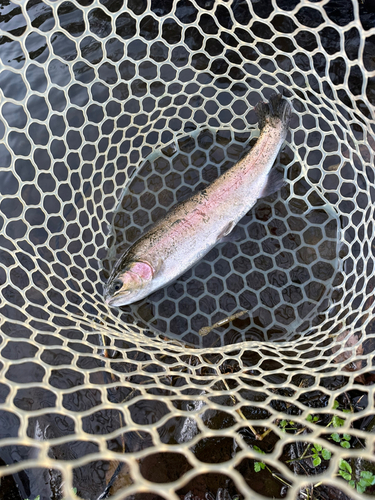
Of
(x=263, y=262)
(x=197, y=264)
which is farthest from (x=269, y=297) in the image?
(x=197, y=264)

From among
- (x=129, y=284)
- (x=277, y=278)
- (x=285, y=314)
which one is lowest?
Answer: (x=285, y=314)

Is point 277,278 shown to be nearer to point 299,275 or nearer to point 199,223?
point 299,275

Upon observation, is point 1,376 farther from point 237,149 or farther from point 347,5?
point 347,5

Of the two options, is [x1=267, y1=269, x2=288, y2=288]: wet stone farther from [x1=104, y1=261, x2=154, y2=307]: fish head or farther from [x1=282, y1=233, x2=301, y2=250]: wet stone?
[x1=104, y1=261, x2=154, y2=307]: fish head

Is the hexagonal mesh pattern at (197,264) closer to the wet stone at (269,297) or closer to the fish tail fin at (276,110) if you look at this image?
the wet stone at (269,297)

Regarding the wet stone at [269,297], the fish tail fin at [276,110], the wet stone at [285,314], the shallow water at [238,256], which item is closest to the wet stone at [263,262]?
the shallow water at [238,256]

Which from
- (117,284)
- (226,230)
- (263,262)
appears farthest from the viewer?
(263,262)
